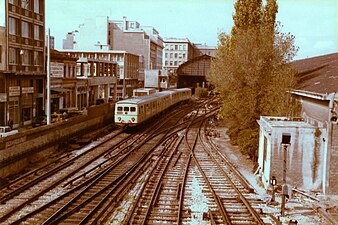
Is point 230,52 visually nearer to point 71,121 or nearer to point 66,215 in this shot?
point 71,121

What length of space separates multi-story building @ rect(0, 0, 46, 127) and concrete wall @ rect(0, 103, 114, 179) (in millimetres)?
4804

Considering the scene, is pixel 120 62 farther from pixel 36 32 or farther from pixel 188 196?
pixel 188 196

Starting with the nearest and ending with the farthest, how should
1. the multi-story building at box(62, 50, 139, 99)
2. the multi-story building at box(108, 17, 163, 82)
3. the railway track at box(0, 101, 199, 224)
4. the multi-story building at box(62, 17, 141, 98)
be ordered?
1. the railway track at box(0, 101, 199, 224)
2. the multi-story building at box(62, 50, 139, 99)
3. the multi-story building at box(62, 17, 141, 98)
4. the multi-story building at box(108, 17, 163, 82)

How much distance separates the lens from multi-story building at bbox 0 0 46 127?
28719 mm

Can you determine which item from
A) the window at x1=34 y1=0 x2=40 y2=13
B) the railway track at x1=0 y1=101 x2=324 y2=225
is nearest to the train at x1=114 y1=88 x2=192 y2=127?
the railway track at x1=0 y1=101 x2=324 y2=225

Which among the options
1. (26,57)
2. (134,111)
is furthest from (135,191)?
(26,57)

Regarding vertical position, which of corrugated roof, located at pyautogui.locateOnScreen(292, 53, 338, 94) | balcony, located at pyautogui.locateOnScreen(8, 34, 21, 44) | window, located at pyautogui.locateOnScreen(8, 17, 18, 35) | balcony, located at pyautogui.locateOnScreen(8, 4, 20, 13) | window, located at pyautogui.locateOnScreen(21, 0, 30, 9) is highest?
window, located at pyautogui.locateOnScreen(21, 0, 30, 9)

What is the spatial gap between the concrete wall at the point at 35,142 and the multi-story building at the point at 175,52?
312 ft

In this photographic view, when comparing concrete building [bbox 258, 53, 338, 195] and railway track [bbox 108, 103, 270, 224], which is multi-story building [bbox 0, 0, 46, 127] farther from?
concrete building [bbox 258, 53, 338, 195]

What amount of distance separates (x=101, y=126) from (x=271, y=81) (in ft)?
59.3

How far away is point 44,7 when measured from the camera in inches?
1399

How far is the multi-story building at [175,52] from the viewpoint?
125 meters

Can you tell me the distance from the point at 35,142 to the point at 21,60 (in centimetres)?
1141

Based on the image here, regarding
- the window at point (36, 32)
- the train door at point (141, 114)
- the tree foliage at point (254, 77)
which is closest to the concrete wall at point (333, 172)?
the tree foliage at point (254, 77)
